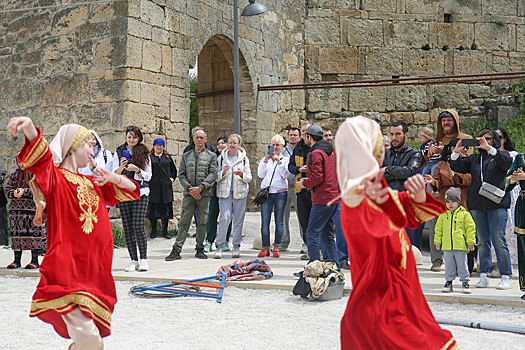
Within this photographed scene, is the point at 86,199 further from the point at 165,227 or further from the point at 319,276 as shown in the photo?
the point at 165,227

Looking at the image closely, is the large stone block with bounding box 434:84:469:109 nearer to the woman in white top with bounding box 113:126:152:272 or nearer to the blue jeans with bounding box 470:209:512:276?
the blue jeans with bounding box 470:209:512:276

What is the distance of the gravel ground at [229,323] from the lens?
4027mm

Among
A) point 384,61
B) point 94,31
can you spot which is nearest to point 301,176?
point 94,31

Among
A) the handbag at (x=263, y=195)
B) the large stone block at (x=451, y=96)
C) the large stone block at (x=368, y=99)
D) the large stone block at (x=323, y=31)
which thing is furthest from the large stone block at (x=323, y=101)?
the handbag at (x=263, y=195)

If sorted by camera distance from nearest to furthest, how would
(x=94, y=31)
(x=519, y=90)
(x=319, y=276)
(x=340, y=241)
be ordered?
(x=319, y=276), (x=340, y=241), (x=94, y=31), (x=519, y=90)

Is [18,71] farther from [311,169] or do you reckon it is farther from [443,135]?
[443,135]

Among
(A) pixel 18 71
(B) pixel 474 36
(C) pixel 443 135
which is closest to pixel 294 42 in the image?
(B) pixel 474 36

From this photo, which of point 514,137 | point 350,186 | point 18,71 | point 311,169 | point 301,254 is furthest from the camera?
point 514,137

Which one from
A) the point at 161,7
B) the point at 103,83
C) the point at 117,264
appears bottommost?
the point at 117,264

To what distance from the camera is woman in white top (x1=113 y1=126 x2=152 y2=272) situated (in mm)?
6797

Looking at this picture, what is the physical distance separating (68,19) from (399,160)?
6810mm

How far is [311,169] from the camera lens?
629 cm

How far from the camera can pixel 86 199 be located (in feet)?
10.7

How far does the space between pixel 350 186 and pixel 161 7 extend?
8756 mm
